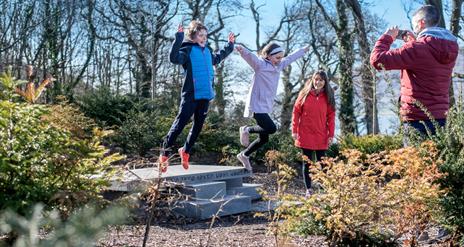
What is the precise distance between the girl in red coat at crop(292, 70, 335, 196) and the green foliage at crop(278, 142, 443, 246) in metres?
3.08

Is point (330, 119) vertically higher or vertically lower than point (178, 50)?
lower

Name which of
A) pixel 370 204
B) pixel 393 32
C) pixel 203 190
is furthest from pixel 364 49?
pixel 370 204

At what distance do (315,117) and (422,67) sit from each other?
7.47 ft

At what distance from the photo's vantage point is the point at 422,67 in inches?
186

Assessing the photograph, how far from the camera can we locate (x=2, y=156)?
2.62 metres

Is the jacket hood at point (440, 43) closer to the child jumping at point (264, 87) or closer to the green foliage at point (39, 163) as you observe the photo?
the child jumping at point (264, 87)

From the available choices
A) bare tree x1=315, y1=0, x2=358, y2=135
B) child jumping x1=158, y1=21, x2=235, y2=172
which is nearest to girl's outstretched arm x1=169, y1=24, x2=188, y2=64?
child jumping x1=158, y1=21, x2=235, y2=172

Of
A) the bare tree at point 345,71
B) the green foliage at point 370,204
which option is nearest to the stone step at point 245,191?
the green foliage at point 370,204

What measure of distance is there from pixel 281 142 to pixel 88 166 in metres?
8.92

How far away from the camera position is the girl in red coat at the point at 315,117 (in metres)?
6.79

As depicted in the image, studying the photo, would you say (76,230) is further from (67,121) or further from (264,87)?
(264,87)

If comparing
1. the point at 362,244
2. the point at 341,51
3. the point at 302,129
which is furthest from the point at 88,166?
the point at 341,51

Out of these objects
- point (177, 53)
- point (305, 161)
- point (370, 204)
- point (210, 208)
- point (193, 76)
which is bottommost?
point (210, 208)

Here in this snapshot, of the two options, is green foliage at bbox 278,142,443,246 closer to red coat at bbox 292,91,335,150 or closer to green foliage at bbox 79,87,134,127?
red coat at bbox 292,91,335,150
